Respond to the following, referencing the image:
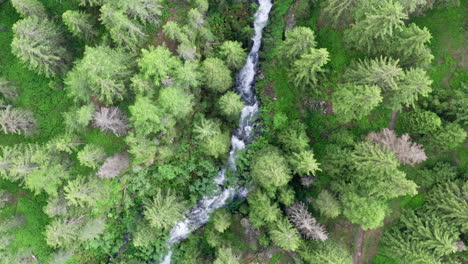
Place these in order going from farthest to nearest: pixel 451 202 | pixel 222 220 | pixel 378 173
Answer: pixel 222 220 < pixel 451 202 < pixel 378 173

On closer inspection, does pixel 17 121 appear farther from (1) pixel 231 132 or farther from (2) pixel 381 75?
(2) pixel 381 75

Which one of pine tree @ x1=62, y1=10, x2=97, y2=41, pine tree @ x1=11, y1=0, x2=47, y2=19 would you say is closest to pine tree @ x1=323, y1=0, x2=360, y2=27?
pine tree @ x1=62, y1=10, x2=97, y2=41

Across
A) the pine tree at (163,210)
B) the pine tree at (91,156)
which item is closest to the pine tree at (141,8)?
the pine tree at (91,156)

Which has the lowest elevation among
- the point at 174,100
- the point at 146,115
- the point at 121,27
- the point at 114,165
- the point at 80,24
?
the point at 114,165

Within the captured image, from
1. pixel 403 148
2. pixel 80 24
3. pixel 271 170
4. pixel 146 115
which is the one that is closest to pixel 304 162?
pixel 271 170

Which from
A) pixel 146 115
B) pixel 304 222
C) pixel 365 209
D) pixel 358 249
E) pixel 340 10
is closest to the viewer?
pixel 146 115

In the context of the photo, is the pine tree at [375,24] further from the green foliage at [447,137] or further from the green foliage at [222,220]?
the green foliage at [222,220]

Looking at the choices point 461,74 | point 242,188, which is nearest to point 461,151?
point 461,74

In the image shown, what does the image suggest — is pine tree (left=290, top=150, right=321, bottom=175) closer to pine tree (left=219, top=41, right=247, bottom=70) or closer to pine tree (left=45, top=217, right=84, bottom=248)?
pine tree (left=219, top=41, right=247, bottom=70)
